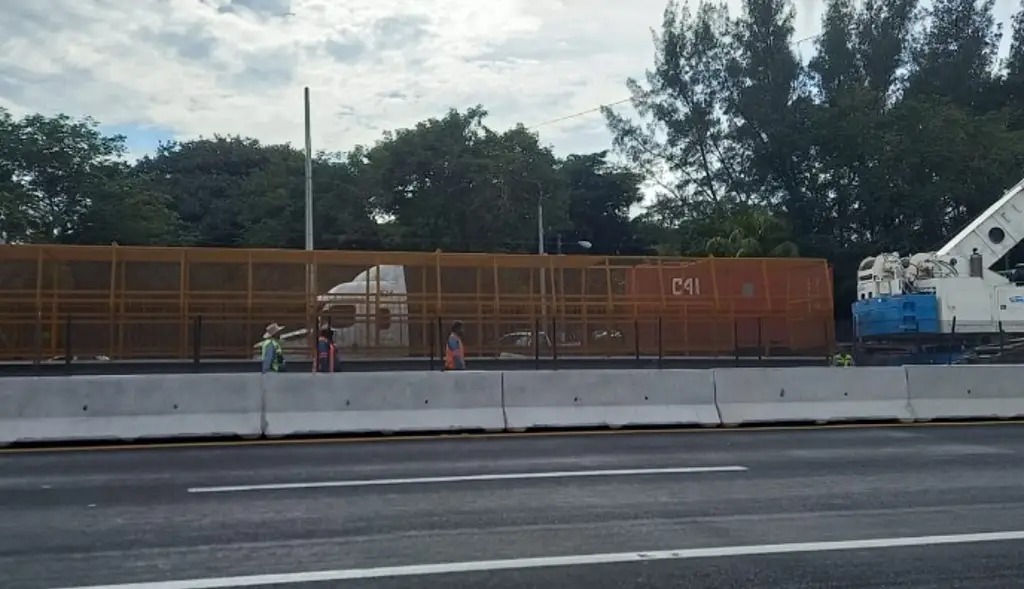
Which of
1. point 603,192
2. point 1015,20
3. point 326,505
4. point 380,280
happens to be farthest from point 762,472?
point 603,192

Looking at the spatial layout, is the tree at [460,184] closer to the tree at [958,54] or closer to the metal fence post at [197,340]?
the tree at [958,54]

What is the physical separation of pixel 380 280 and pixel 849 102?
2885 centimetres

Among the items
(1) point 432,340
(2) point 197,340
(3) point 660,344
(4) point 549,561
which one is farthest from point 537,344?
(4) point 549,561

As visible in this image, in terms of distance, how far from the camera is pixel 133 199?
134ft

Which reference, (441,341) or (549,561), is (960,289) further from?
(549,561)

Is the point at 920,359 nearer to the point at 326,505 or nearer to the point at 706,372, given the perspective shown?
the point at 706,372

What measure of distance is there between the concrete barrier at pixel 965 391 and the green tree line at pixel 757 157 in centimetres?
2483

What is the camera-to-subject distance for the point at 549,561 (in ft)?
22.3

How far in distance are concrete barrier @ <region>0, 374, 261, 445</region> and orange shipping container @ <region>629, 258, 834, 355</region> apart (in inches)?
520

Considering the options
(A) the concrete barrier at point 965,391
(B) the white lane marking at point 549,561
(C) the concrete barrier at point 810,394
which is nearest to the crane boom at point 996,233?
(A) the concrete barrier at point 965,391

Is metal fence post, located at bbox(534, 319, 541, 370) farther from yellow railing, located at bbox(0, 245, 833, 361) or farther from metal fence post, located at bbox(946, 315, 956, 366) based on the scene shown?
metal fence post, located at bbox(946, 315, 956, 366)

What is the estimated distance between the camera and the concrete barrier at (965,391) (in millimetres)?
16109

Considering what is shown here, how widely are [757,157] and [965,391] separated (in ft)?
110

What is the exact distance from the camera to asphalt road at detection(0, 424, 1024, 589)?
6531 millimetres
